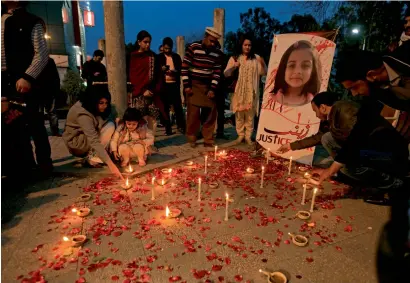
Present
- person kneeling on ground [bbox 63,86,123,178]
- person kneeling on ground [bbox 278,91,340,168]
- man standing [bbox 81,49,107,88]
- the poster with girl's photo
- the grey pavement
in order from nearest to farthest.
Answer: the grey pavement
person kneeling on ground [bbox 278,91,340,168]
person kneeling on ground [bbox 63,86,123,178]
the poster with girl's photo
man standing [bbox 81,49,107,88]

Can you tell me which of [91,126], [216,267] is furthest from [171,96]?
[216,267]

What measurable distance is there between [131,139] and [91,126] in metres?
0.76

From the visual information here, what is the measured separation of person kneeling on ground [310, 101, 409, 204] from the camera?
3.30 metres

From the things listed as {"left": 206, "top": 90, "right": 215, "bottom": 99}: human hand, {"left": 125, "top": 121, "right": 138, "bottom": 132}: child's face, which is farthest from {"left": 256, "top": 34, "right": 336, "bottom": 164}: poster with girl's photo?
{"left": 125, "top": 121, "right": 138, "bottom": 132}: child's face

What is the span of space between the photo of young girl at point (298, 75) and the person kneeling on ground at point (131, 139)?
2.46 m

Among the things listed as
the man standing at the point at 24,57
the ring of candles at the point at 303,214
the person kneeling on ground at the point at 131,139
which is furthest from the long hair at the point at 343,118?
the man standing at the point at 24,57

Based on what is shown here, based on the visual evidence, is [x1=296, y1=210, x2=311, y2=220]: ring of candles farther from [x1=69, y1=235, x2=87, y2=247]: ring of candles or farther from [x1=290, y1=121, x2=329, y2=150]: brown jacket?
[x1=69, y1=235, x2=87, y2=247]: ring of candles

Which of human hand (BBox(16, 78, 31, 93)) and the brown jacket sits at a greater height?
human hand (BBox(16, 78, 31, 93))

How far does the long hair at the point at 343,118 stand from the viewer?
3.34 meters

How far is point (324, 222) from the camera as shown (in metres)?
3.14

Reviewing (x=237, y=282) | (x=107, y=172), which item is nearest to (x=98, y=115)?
(x=107, y=172)

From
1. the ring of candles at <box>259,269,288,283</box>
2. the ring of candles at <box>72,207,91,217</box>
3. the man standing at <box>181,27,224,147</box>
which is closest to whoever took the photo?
the ring of candles at <box>259,269,288,283</box>

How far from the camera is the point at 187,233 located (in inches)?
113

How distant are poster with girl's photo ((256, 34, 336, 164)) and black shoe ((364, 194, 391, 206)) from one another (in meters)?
1.32
